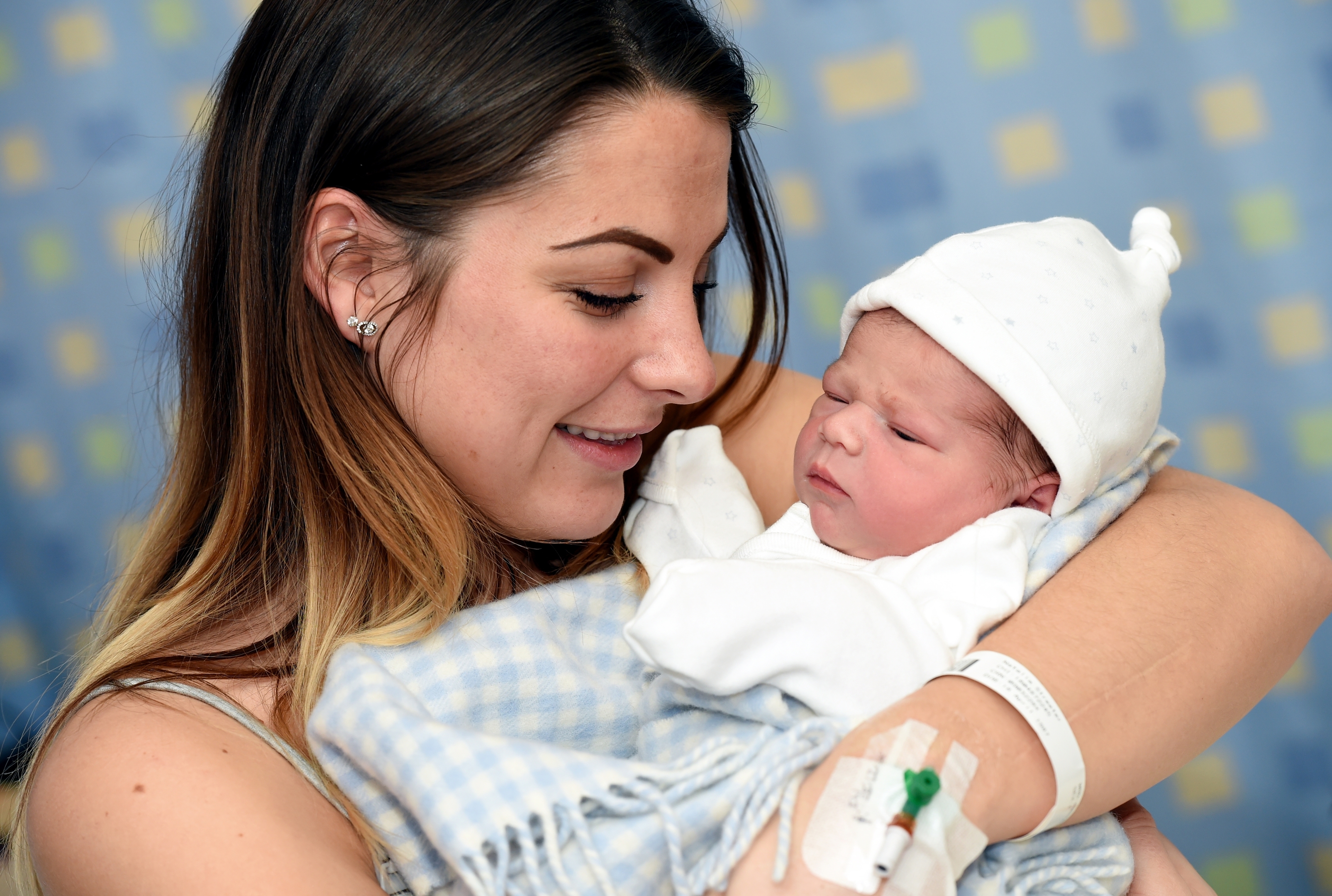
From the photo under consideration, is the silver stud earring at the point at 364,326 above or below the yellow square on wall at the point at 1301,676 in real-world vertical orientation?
above

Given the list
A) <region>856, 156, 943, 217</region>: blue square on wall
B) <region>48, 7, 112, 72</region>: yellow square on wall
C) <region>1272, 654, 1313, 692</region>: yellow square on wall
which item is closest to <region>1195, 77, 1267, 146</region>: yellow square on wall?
<region>856, 156, 943, 217</region>: blue square on wall

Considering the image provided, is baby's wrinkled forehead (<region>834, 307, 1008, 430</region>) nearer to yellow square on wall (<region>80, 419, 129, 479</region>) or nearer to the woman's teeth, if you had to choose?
the woman's teeth

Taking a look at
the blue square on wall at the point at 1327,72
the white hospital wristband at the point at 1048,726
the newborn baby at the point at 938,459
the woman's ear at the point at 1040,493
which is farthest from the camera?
the blue square on wall at the point at 1327,72

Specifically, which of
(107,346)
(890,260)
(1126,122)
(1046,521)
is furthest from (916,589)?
(107,346)

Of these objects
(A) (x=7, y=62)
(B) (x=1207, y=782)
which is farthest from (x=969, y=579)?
(A) (x=7, y=62)

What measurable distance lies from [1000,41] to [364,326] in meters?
1.63

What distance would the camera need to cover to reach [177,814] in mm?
991

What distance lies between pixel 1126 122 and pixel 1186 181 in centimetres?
18

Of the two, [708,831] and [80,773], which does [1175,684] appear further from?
[80,773]

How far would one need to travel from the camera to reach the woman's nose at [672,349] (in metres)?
1.30

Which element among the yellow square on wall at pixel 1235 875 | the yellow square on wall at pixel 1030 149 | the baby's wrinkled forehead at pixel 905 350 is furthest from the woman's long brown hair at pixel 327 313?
the yellow square on wall at pixel 1235 875

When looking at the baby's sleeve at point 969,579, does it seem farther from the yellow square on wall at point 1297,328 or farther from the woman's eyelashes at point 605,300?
the yellow square on wall at point 1297,328

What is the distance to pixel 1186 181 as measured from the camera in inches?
90.6

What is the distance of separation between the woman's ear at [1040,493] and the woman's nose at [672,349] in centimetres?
42
